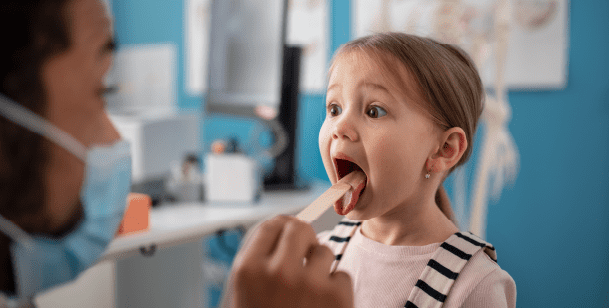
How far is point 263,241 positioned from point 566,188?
70.0 inches

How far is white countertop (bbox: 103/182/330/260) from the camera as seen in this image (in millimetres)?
1047

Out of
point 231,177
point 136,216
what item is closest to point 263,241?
point 136,216

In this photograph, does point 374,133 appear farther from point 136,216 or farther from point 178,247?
point 178,247

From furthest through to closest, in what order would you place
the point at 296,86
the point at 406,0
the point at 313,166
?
the point at 313,166
the point at 406,0
the point at 296,86

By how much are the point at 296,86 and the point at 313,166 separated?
745 mm

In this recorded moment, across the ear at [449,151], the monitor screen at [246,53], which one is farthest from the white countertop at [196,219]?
the ear at [449,151]

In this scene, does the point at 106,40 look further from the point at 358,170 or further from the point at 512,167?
the point at 512,167

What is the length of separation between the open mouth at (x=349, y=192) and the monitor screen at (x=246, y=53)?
0.95 metres

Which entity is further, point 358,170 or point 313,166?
point 313,166

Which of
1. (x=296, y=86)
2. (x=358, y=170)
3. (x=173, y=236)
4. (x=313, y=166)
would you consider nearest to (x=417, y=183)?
(x=358, y=170)

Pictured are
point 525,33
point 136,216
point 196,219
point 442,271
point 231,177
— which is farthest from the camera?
point 525,33

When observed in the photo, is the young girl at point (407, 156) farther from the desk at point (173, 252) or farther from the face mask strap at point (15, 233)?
the desk at point (173, 252)

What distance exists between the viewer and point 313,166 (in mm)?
2328

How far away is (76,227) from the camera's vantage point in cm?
24
